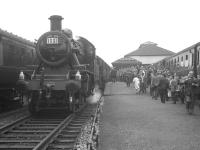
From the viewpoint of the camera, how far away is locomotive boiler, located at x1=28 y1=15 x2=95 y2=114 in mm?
10805

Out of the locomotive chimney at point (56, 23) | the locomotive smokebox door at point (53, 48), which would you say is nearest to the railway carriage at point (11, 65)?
the locomotive smokebox door at point (53, 48)

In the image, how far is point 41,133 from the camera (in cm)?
854

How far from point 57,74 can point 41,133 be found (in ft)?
11.8

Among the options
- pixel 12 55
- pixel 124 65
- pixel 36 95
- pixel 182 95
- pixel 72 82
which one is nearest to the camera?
pixel 72 82

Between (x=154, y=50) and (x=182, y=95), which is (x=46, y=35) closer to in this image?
(x=182, y=95)

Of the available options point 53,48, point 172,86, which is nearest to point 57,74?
point 53,48

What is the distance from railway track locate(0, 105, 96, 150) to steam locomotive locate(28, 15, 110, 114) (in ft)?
1.92

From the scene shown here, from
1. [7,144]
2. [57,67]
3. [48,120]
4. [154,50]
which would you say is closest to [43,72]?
[57,67]

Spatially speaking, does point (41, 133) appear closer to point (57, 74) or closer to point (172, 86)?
point (57, 74)

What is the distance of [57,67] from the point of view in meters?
11.9

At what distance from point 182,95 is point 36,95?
25.5 feet

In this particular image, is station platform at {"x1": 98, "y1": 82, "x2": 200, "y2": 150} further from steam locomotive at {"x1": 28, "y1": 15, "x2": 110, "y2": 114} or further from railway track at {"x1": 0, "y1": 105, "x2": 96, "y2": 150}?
steam locomotive at {"x1": 28, "y1": 15, "x2": 110, "y2": 114}

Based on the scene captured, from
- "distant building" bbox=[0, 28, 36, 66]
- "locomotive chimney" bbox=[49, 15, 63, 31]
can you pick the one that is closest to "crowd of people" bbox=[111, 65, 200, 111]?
"locomotive chimney" bbox=[49, 15, 63, 31]

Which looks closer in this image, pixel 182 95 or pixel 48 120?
pixel 48 120
